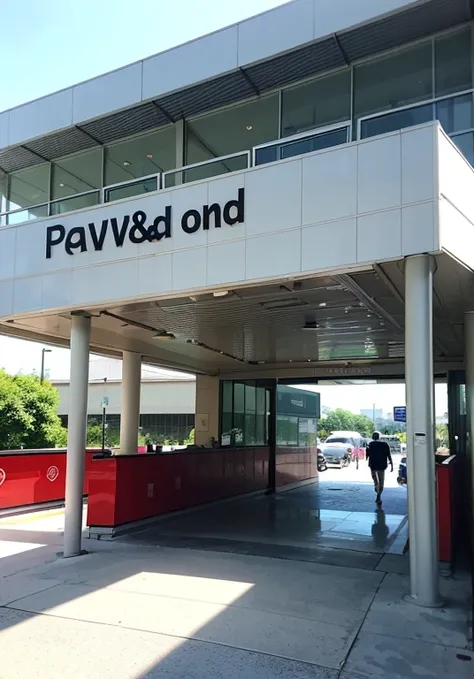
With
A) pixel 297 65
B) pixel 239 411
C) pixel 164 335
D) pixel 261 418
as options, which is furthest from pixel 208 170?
pixel 261 418

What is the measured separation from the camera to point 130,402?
13.6 metres

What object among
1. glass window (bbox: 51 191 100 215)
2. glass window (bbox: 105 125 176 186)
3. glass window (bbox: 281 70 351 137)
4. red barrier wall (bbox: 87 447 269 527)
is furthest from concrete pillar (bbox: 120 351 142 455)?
glass window (bbox: 281 70 351 137)

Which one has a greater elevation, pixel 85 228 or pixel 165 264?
pixel 85 228

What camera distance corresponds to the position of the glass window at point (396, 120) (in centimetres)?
727

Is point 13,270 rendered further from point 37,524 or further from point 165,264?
point 37,524

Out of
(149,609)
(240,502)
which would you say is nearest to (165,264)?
(149,609)

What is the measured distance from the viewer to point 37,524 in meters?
10.6

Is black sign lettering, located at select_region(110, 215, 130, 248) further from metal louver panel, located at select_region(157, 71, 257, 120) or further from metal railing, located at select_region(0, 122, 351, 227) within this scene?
metal louver panel, located at select_region(157, 71, 257, 120)

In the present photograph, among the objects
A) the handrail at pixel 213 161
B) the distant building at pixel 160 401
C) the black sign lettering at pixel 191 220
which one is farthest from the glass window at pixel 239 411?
the distant building at pixel 160 401

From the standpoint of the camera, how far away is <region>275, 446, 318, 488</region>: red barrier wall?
17.7 meters

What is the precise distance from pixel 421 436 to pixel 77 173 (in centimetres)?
842

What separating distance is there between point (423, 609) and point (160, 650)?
2655 mm

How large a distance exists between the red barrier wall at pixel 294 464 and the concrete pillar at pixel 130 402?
5.55 metres

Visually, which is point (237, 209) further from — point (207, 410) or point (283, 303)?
Result: point (207, 410)
